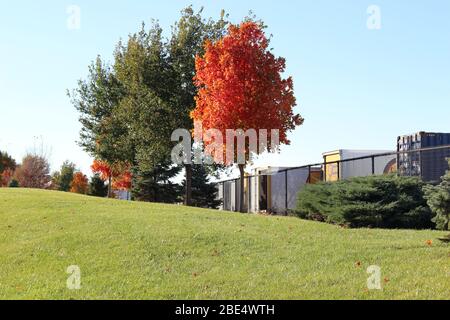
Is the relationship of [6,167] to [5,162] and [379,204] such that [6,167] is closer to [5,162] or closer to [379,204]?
[5,162]

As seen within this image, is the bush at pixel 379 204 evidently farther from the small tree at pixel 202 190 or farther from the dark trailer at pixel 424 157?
the small tree at pixel 202 190

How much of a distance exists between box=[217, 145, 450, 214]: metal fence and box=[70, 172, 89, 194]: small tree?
107 ft

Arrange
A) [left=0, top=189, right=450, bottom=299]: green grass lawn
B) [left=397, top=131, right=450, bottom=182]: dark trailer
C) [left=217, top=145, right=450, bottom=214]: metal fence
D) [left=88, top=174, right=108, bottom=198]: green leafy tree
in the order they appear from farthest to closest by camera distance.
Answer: [left=88, top=174, right=108, bottom=198]: green leafy tree
[left=217, top=145, right=450, bottom=214]: metal fence
[left=397, top=131, right=450, bottom=182]: dark trailer
[left=0, top=189, right=450, bottom=299]: green grass lawn

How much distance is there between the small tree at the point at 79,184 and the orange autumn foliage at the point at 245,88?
46788 mm

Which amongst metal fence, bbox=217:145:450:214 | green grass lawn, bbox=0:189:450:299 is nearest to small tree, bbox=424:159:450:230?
green grass lawn, bbox=0:189:450:299

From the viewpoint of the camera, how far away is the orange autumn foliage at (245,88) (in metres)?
28.6

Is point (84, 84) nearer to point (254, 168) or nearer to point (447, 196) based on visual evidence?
point (254, 168)

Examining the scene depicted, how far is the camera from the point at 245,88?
28.8m

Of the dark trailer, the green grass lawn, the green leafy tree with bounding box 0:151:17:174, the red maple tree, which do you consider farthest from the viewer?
the green leafy tree with bounding box 0:151:17:174

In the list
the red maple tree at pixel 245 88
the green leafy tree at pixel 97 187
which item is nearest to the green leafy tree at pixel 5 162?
the green leafy tree at pixel 97 187

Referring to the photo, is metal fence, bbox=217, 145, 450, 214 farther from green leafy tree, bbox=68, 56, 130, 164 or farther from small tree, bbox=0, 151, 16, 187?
small tree, bbox=0, 151, 16, 187

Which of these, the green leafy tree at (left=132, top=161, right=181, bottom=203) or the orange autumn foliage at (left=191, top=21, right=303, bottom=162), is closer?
the orange autumn foliage at (left=191, top=21, right=303, bottom=162)

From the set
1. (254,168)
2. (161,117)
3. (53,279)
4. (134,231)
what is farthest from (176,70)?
(53,279)

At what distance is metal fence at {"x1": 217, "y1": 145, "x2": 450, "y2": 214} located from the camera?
2242 centimetres
